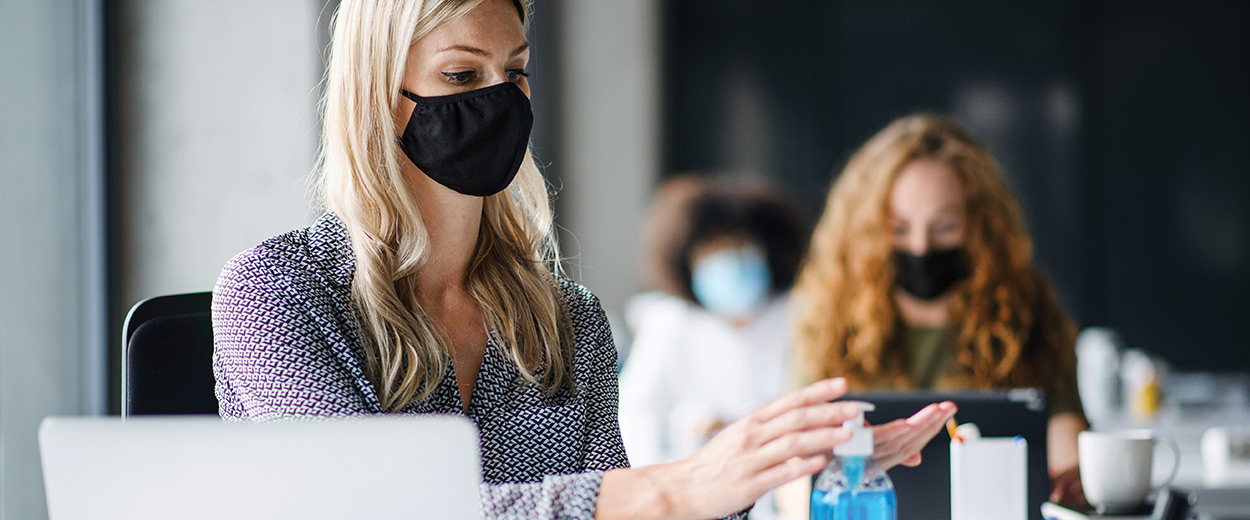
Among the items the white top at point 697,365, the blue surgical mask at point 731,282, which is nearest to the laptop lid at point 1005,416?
the white top at point 697,365

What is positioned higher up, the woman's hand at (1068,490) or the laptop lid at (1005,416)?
the laptop lid at (1005,416)

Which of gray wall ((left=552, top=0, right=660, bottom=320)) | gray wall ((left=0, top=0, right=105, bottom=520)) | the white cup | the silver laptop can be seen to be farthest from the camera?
gray wall ((left=552, top=0, right=660, bottom=320))

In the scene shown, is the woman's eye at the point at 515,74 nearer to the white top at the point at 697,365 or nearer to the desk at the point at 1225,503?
the desk at the point at 1225,503

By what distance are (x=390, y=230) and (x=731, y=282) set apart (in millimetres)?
2771

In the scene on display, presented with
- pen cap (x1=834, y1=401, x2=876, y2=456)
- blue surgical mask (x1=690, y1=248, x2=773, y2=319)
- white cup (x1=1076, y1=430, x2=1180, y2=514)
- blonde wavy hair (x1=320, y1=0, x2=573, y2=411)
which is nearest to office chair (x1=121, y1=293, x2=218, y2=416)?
blonde wavy hair (x1=320, y1=0, x2=573, y2=411)

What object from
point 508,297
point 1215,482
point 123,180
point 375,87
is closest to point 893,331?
point 1215,482

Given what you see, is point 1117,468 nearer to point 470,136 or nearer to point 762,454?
point 762,454

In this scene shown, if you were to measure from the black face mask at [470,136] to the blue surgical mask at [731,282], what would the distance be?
99.5 inches

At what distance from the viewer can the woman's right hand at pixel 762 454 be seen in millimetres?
811

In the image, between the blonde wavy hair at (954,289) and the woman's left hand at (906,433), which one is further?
the blonde wavy hair at (954,289)

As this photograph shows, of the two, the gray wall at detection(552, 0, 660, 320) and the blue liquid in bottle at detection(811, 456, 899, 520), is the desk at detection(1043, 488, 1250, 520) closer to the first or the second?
the blue liquid in bottle at detection(811, 456, 899, 520)

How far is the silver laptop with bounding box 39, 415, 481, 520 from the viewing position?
25.5 inches

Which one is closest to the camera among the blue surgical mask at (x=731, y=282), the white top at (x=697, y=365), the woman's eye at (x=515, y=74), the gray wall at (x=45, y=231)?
the woman's eye at (x=515, y=74)

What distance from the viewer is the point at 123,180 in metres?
2.10
